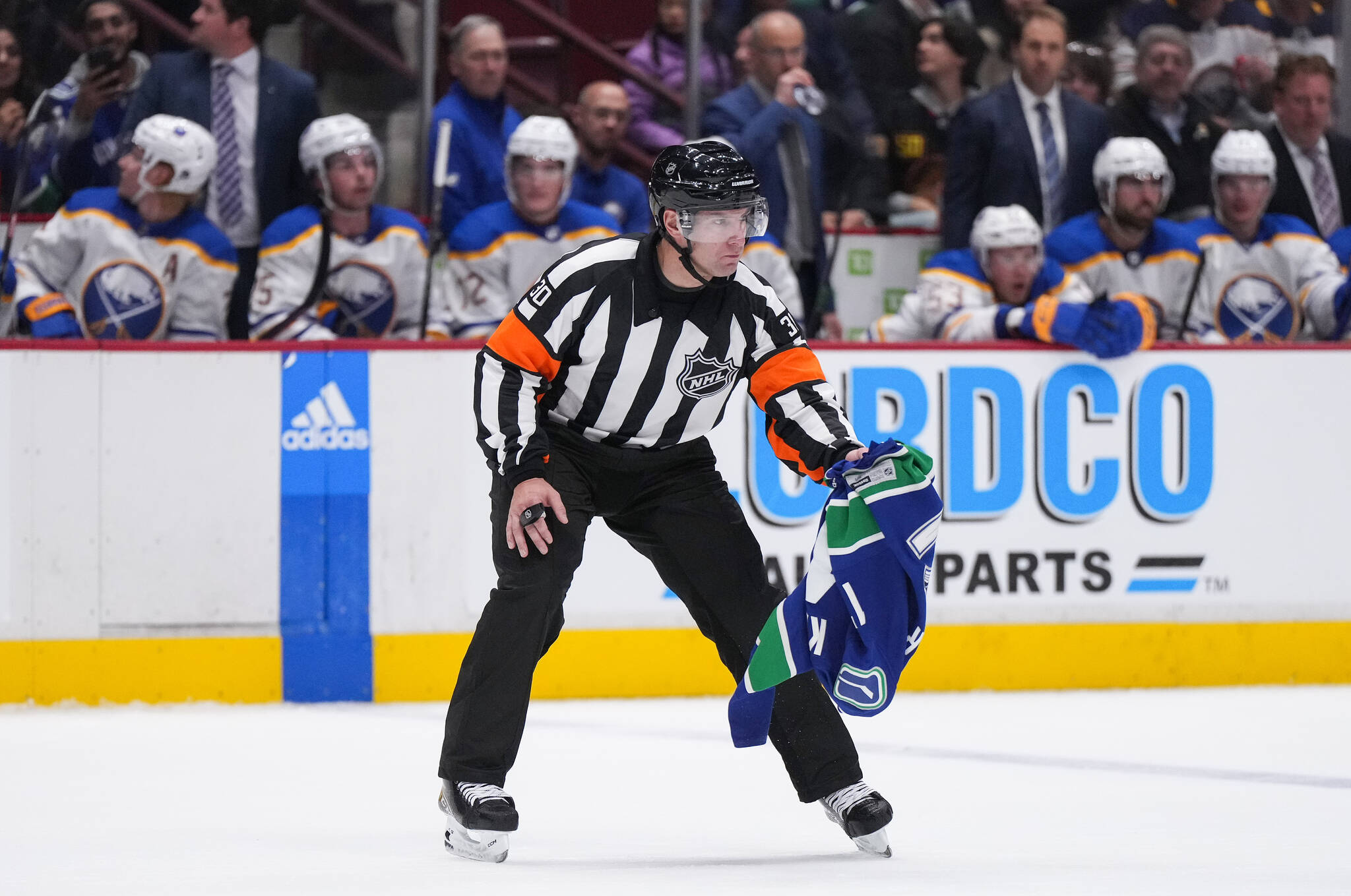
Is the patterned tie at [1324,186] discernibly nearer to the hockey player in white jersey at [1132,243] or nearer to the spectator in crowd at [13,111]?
the hockey player in white jersey at [1132,243]

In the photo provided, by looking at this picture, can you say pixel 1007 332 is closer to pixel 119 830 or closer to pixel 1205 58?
pixel 1205 58

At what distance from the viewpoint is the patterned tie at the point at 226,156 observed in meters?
5.97

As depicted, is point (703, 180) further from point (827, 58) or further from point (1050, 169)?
point (827, 58)

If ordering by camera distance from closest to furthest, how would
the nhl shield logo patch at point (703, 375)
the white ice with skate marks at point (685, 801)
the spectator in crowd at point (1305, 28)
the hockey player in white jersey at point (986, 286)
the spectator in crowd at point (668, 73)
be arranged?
the white ice with skate marks at point (685, 801) < the nhl shield logo patch at point (703, 375) < the hockey player in white jersey at point (986, 286) < the spectator in crowd at point (668, 73) < the spectator in crowd at point (1305, 28)

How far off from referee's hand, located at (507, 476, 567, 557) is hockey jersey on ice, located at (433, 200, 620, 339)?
2.74 metres

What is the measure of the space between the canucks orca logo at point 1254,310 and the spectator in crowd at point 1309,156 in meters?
0.45

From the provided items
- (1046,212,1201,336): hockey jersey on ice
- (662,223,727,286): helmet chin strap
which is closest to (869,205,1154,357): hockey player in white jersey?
(1046,212,1201,336): hockey jersey on ice

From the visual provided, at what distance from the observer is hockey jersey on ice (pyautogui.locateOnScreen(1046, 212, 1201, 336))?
623 cm

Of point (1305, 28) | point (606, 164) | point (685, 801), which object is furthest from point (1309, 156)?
point (685, 801)

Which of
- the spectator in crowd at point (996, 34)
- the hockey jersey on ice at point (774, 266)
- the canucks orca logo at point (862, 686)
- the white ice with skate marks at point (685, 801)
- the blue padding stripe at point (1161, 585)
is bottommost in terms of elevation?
the white ice with skate marks at point (685, 801)

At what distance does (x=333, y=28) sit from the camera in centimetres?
645

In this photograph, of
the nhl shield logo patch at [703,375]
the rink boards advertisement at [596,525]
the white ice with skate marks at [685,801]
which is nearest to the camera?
the white ice with skate marks at [685,801]

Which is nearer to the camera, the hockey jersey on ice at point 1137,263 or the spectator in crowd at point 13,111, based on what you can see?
the spectator in crowd at point 13,111

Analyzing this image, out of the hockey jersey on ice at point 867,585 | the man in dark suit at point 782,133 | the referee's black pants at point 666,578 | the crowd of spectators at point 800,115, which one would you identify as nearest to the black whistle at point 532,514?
the referee's black pants at point 666,578
